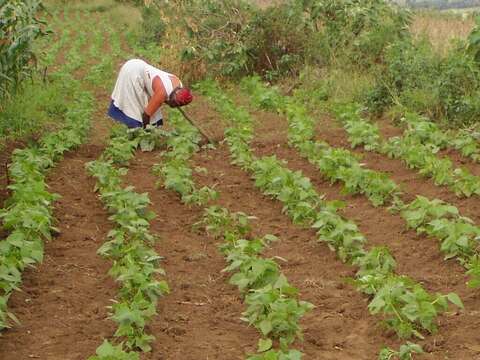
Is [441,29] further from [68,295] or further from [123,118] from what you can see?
[68,295]

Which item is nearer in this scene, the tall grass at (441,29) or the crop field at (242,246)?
the crop field at (242,246)

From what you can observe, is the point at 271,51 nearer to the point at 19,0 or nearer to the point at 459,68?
the point at 459,68

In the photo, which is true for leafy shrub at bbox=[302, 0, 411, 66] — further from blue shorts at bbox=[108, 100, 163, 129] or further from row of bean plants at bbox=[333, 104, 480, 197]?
blue shorts at bbox=[108, 100, 163, 129]

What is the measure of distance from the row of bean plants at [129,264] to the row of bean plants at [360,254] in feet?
3.88

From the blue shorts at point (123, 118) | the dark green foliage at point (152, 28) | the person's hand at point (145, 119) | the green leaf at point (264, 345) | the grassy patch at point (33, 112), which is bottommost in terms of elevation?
the dark green foliage at point (152, 28)

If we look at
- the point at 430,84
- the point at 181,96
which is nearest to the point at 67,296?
→ the point at 181,96

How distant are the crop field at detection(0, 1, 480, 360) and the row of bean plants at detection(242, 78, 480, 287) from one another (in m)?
0.02

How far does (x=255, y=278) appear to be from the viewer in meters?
4.63

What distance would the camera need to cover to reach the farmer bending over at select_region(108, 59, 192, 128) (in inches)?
353

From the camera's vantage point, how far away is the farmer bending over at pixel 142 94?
8.96 m

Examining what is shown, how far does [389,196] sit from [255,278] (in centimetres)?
237

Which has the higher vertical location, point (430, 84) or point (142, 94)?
point (430, 84)

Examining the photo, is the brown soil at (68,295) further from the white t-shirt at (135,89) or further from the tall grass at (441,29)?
the tall grass at (441,29)

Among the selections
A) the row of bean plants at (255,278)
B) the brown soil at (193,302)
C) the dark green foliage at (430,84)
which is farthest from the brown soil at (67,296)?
the dark green foliage at (430,84)
